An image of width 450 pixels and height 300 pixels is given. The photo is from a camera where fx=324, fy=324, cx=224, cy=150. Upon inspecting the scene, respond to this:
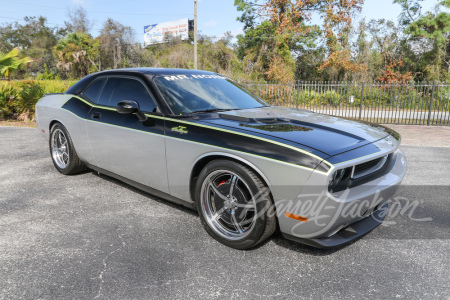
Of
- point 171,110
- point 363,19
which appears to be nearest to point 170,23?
point 363,19

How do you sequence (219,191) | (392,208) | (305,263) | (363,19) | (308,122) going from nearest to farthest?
1. (305,263)
2. (219,191)
3. (308,122)
4. (392,208)
5. (363,19)

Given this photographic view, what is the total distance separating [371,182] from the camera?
2611mm

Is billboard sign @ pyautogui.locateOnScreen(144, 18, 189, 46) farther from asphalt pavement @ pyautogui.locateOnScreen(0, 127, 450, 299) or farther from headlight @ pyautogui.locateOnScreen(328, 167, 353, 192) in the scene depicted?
headlight @ pyautogui.locateOnScreen(328, 167, 353, 192)

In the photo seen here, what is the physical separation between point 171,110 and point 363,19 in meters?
27.9

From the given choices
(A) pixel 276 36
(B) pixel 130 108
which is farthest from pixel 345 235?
(A) pixel 276 36

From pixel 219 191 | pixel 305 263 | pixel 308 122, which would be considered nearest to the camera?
pixel 305 263

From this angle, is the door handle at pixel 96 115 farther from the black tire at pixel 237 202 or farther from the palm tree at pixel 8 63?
the palm tree at pixel 8 63

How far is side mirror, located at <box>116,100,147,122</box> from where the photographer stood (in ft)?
10.7

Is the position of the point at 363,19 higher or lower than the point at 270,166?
higher

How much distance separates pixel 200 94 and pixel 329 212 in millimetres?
1930

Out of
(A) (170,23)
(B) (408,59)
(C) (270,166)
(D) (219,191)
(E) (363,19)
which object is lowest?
(D) (219,191)

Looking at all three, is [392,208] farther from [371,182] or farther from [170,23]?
[170,23]

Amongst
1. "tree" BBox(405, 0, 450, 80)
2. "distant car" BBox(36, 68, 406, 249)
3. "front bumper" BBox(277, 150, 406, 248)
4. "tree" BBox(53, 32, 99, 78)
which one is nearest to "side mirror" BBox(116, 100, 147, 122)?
"distant car" BBox(36, 68, 406, 249)

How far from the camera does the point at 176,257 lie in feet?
8.71
